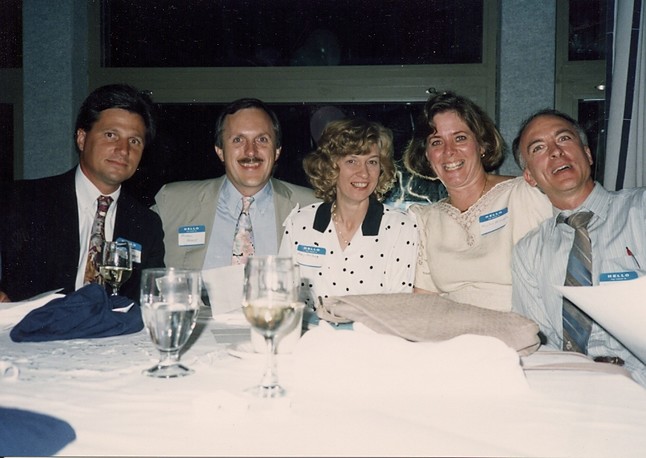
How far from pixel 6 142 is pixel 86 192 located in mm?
2137

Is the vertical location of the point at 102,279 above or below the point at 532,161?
below

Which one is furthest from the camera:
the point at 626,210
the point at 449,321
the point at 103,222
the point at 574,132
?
the point at 103,222

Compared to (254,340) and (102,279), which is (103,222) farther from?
(254,340)

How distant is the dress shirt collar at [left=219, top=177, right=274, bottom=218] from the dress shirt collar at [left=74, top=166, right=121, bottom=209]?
516mm

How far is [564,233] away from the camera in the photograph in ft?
5.85

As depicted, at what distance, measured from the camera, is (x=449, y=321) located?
1.03 meters

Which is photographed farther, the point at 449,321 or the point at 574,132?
the point at 574,132

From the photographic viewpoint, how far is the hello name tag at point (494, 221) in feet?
7.15

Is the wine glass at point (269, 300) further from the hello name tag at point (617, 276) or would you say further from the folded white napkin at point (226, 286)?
the hello name tag at point (617, 276)

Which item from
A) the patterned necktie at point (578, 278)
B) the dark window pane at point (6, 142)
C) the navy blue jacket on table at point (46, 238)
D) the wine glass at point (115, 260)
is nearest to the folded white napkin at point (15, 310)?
the wine glass at point (115, 260)

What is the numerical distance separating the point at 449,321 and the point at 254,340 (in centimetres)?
39

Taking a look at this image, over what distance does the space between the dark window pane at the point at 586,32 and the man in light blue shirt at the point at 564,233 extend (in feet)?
7.18

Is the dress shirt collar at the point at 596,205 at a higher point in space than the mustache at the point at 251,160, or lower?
lower

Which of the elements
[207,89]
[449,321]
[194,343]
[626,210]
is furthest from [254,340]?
[207,89]
